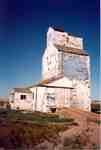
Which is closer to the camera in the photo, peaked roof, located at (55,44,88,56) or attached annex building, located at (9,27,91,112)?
attached annex building, located at (9,27,91,112)

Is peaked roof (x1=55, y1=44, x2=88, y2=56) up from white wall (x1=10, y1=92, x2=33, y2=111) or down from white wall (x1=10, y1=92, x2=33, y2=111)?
up

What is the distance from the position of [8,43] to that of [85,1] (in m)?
1.26

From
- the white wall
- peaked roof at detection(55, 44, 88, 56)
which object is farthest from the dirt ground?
peaked roof at detection(55, 44, 88, 56)

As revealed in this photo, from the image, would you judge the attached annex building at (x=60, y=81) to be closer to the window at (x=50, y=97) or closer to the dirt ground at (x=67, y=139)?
the window at (x=50, y=97)

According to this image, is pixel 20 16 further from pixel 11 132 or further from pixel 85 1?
pixel 11 132

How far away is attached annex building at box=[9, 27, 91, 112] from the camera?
431 cm

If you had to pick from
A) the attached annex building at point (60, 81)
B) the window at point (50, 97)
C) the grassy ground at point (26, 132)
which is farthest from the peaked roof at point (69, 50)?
the grassy ground at point (26, 132)

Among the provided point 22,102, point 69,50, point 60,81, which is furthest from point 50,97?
point 69,50

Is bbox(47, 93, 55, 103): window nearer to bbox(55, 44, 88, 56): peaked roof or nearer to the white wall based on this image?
the white wall

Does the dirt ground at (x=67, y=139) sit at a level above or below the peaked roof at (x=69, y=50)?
below

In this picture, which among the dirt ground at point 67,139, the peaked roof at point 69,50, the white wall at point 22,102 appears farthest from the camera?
the peaked roof at point 69,50

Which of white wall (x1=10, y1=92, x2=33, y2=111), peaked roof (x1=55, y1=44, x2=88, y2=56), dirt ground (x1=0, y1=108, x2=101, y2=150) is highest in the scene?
peaked roof (x1=55, y1=44, x2=88, y2=56)

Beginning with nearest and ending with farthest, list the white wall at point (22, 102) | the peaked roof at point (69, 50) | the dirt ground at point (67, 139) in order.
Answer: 1. the dirt ground at point (67, 139)
2. the white wall at point (22, 102)
3. the peaked roof at point (69, 50)

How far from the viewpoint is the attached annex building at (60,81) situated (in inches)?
170
